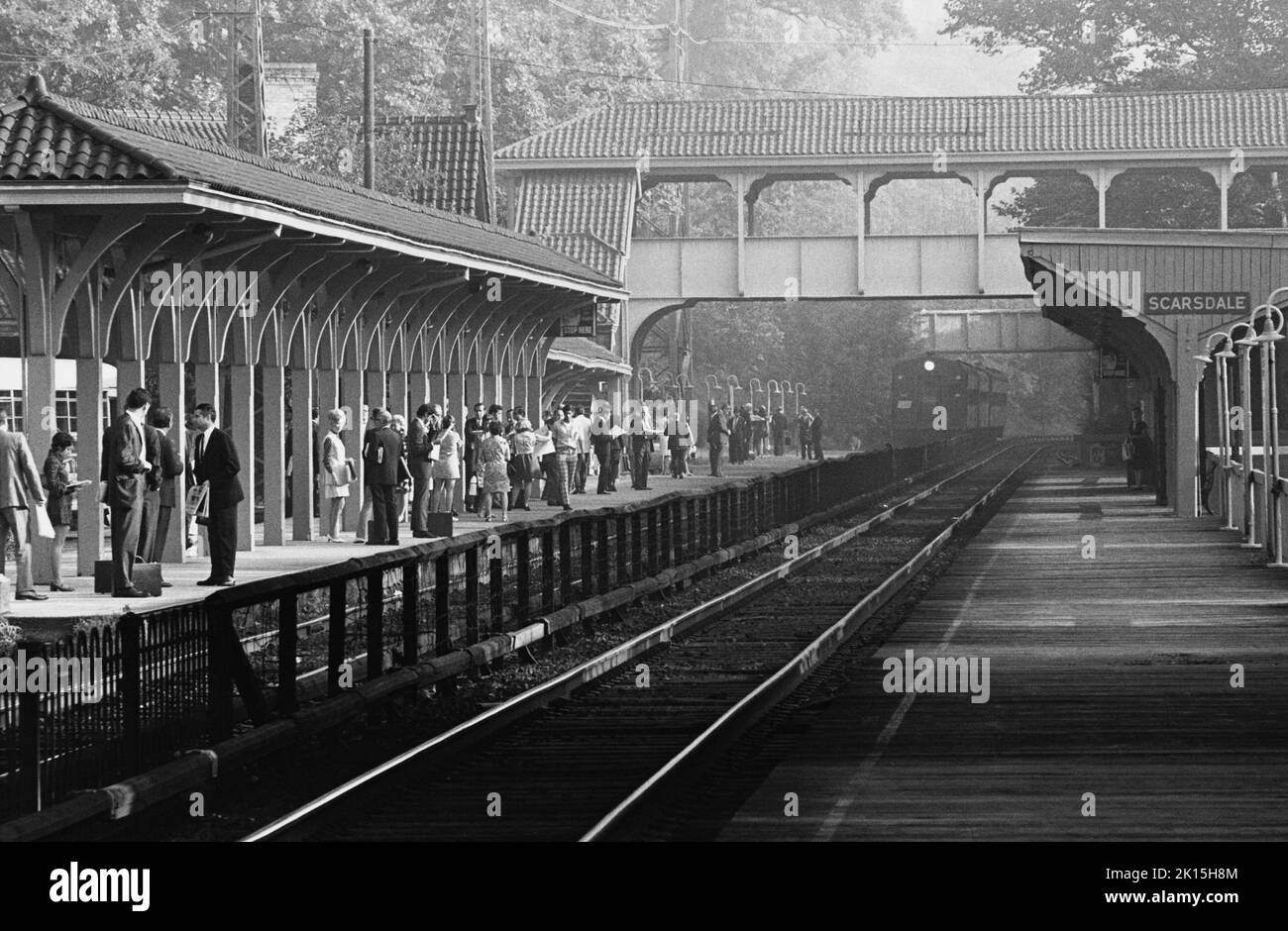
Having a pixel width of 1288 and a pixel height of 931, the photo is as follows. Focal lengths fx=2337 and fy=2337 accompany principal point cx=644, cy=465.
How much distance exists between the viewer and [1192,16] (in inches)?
2985

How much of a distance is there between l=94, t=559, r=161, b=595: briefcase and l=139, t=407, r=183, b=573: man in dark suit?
71cm

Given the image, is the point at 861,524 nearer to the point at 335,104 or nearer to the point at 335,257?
the point at 335,257

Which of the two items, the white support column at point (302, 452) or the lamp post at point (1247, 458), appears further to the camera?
the lamp post at point (1247, 458)

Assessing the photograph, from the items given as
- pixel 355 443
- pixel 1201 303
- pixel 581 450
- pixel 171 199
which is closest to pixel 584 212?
pixel 581 450

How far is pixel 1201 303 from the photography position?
34281 millimetres

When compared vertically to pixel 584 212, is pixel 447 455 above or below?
below

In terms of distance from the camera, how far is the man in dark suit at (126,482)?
20453mm

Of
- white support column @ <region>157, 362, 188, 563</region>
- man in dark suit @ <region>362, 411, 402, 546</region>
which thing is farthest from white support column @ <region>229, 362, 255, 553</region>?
man in dark suit @ <region>362, 411, 402, 546</region>

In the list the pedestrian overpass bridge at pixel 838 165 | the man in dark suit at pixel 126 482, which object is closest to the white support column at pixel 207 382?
the man in dark suit at pixel 126 482

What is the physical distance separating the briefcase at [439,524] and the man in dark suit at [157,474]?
7.17m

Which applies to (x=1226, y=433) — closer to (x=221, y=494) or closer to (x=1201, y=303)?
(x=1201, y=303)

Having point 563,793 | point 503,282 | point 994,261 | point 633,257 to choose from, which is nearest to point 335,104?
point 633,257

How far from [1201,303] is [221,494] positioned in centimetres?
1813

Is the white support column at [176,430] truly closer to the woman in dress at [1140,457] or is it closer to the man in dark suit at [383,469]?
the man in dark suit at [383,469]
